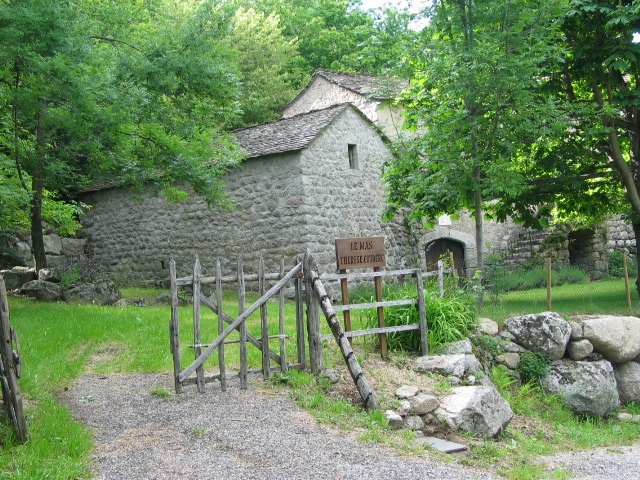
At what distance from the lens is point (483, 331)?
10281mm

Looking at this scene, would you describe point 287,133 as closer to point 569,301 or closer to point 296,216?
point 296,216

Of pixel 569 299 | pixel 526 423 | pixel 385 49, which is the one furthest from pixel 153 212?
pixel 526 423

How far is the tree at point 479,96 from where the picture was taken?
10648 mm

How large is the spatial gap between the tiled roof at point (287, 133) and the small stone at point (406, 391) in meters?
9.25

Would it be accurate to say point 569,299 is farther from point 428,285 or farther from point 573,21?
point 573,21

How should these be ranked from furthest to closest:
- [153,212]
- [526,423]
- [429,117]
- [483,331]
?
1. [153,212]
2. [429,117]
3. [483,331]
4. [526,423]

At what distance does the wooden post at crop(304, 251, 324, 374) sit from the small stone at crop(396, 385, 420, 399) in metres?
1.09

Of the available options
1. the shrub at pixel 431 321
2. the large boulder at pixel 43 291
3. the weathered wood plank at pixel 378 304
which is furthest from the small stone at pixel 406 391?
the large boulder at pixel 43 291

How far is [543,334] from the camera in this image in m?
10.6

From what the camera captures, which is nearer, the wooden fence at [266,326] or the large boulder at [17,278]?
the wooden fence at [266,326]

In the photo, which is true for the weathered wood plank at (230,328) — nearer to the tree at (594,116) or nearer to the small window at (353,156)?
the tree at (594,116)

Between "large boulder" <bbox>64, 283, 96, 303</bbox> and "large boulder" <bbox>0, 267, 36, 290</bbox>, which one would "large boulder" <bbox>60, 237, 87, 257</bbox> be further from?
"large boulder" <bbox>64, 283, 96, 303</bbox>

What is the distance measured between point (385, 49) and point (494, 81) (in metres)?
2.25

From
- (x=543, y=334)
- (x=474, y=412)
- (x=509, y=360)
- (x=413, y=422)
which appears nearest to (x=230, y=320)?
(x=413, y=422)
